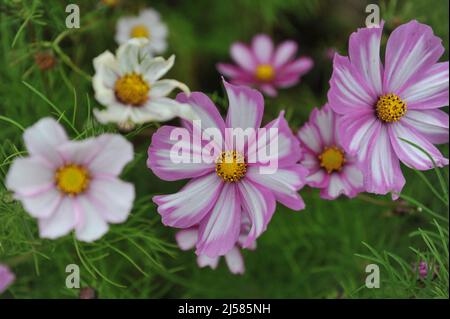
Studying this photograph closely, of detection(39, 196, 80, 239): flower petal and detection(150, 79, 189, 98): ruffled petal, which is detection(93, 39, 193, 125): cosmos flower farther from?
detection(39, 196, 80, 239): flower petal

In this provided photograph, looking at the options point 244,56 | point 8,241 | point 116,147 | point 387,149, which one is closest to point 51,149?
point 116,147

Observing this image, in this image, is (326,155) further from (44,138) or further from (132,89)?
(44,138)

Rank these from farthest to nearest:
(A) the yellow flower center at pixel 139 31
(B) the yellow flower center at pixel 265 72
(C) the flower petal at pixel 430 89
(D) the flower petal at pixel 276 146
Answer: (B) the yellow flower center at pixel 265 72
(A) the yellow flower center at pixel 139 31
(C) the flower petal at pixel 430 89
(D) the flower petal at pixel 276 146

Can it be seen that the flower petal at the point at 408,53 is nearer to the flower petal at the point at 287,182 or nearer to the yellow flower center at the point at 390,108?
the yellow flower center at the point at 390,108

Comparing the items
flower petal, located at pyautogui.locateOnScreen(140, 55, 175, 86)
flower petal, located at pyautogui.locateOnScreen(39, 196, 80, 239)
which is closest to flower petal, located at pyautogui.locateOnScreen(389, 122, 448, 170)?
flower petal, located at pyautogui.locateOnScreen(140, 55, 175, 86)

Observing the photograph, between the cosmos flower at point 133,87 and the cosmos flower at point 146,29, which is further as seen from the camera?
the cosmos flower at point 146,29

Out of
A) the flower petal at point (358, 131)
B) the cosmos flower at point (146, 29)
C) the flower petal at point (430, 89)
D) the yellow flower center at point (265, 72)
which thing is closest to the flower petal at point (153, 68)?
the flower petal at point (358, 131)
